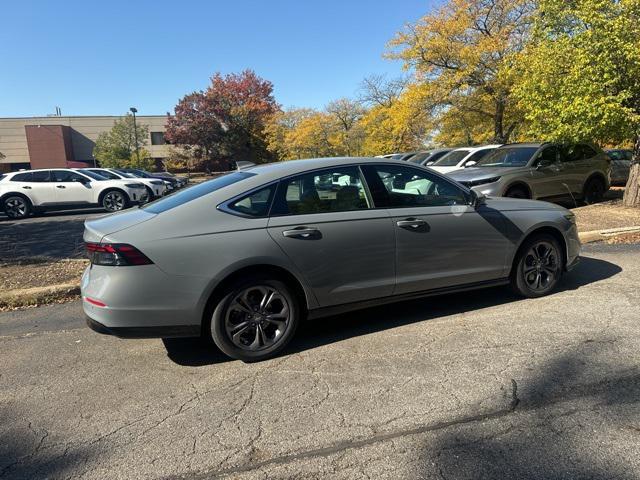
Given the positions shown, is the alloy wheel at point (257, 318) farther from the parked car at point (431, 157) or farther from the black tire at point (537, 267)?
the parked car at point (431, 157)

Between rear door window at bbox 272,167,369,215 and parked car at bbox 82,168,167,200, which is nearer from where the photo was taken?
rear door window at bbox 272,167,369,215

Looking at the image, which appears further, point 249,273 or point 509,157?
point 509,157

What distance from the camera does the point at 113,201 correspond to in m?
15.7

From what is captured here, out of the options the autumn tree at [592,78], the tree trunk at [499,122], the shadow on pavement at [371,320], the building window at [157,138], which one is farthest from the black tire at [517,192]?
the building window at [157,138]

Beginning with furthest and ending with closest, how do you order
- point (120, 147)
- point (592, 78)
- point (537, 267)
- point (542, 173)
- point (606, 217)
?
point (120, 147), point (542, 173), point (592, 78), point (606, 217), point (537, 267)

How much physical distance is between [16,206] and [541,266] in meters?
15.1

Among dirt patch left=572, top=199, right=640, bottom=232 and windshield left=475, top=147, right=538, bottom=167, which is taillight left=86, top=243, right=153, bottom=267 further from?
windshield left=475, top=147, right=538, bottom=167

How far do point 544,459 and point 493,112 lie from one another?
24.0 meters

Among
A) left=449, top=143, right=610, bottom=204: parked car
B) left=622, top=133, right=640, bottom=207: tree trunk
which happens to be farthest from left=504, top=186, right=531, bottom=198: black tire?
left=622, top=133, right=640, bottom=207: tree trunk

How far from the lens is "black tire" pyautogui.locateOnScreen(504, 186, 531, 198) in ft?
34.2

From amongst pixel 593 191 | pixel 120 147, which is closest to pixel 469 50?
pixel 593 191

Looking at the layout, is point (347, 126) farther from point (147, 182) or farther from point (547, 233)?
point (547, 233)

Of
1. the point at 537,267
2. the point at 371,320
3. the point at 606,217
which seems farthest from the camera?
the point at 606,217

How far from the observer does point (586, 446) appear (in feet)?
8.89
